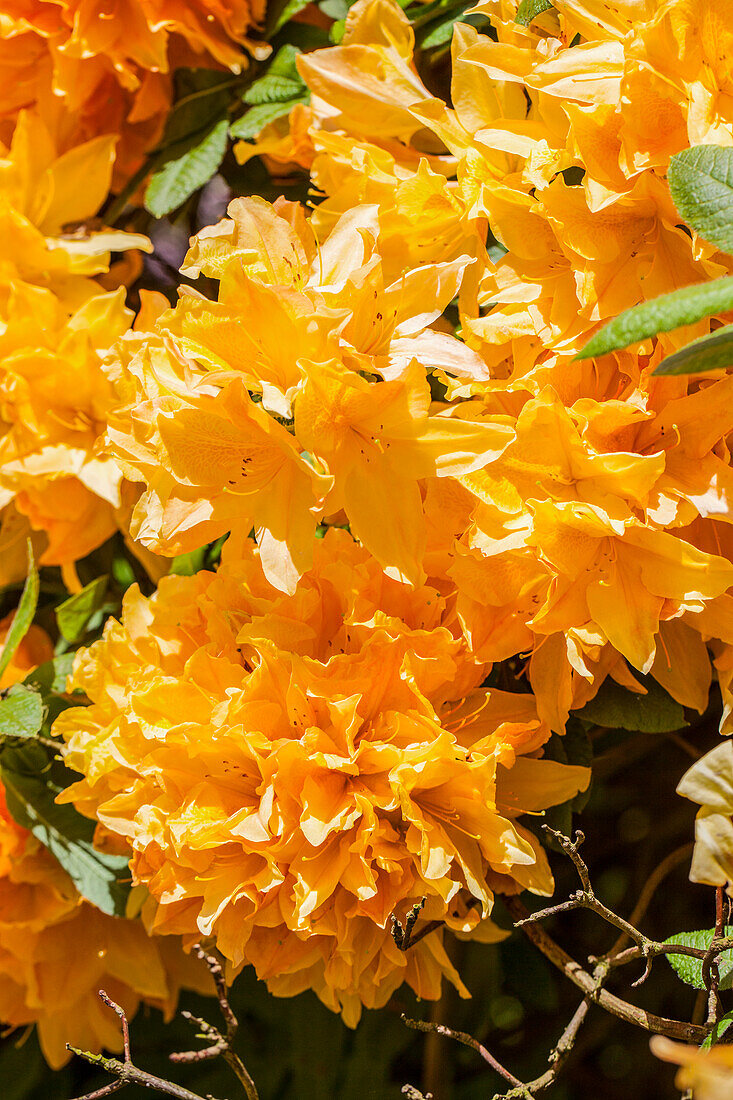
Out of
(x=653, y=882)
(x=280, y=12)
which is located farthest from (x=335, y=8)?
(x=653, y=882)

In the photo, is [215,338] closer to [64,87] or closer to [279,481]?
[279,481]

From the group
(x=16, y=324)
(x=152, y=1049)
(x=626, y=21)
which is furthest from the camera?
(x=152, y=1049)

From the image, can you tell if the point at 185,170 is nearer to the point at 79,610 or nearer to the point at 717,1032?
the point at 79,610

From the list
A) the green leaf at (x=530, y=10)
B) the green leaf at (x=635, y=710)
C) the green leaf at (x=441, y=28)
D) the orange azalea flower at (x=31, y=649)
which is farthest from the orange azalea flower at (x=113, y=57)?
the green leaf at (x=635, y=710)

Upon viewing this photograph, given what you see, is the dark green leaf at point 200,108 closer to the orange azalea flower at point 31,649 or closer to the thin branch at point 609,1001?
the orange azalea flower at point 31,649

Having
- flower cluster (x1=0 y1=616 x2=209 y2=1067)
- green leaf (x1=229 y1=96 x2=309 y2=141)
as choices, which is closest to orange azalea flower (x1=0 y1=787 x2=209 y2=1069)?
flower cluster (x1=0 y1=616 x2=209 y2=1067)

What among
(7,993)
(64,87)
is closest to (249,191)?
(64,87)
